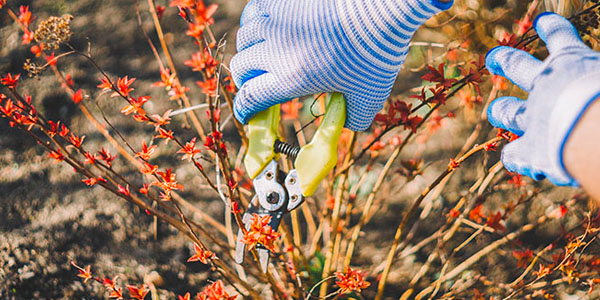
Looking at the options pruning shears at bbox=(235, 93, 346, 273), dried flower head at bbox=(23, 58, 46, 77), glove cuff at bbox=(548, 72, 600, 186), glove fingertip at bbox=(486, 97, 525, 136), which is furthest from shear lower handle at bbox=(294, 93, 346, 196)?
dried flower head at bbox=(23, 58, 46, 77)

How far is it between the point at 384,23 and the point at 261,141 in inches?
15.3

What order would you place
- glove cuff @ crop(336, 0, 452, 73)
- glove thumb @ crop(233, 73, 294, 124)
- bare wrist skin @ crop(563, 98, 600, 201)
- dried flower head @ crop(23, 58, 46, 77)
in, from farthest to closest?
dried flower head @ crop(23, 58, 46, 77)
glove thumb @ crop(233, 73, 294, 124)
glove cuff @ crop(336, 0, 452, 73)
bare wrist skin @ crop(563, 98, 600, 201)

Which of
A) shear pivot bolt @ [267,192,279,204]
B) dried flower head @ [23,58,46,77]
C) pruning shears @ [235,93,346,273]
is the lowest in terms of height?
shear pivot bolt @ [267,192,279,204]

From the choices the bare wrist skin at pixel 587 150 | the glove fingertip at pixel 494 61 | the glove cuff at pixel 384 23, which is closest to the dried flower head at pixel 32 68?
the glove cuff at pixel 384 23

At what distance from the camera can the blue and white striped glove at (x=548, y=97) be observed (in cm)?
60

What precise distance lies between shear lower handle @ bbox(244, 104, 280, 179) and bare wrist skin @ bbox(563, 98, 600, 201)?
0.60 m

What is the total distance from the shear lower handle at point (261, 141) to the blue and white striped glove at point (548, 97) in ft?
1.60

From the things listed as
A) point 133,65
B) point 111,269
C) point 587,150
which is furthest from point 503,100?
point 133,65

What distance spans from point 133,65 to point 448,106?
1406 millimetres

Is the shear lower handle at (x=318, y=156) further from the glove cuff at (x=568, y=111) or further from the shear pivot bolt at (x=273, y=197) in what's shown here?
the glove cuff at (x=568, y=111)

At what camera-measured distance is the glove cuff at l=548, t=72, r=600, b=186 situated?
581 millimetres

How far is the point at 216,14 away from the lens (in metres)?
1.99

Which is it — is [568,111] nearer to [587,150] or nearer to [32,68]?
[587,150]

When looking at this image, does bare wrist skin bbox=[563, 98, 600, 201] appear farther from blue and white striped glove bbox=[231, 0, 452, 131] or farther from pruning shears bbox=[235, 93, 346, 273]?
pruning shears bbox=[235, 93, 346, 273]
